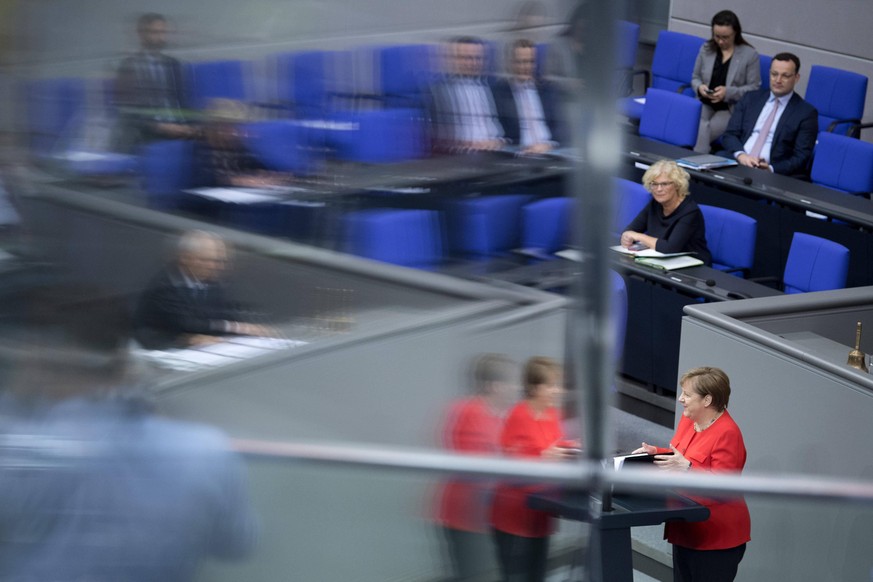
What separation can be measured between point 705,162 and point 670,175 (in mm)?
1148

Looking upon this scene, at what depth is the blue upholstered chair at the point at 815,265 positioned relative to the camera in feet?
18.4

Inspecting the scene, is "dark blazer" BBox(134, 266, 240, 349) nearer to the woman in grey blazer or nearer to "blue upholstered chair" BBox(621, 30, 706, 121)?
the woman in grey blazer

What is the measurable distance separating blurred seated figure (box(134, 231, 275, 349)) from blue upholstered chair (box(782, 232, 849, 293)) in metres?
4.84

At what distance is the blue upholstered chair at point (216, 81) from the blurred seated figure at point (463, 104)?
0.20 m

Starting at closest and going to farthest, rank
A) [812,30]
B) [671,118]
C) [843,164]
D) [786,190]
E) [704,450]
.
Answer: [704,450]
[786,190]
[843,164]
[671,118]
[812,30]

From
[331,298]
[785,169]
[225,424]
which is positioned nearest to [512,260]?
[331,298]

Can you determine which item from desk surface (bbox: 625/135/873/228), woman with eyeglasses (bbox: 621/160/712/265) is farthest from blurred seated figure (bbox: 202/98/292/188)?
desk surface (bbox: 625/135/873/228)

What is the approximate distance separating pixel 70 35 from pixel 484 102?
0.41 meters

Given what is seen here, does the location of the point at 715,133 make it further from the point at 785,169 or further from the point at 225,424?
the point at 225,424

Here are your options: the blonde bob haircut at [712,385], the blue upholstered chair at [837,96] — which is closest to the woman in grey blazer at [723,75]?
the blue upholstered chair at [837,96]

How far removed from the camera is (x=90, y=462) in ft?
4.05

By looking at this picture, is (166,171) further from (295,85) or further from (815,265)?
(815,265)

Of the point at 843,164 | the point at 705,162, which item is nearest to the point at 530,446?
the point at 705,162

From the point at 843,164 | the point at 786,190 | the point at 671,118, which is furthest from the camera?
the point at 671,118
